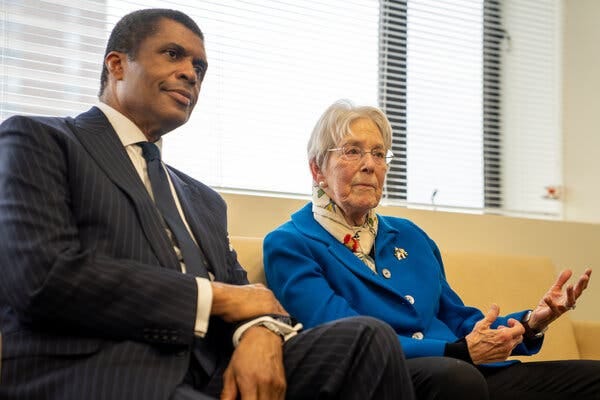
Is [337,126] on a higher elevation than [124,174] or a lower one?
higher

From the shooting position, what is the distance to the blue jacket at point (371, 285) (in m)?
2.25

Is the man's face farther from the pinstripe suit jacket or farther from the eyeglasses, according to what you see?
the eyeglasses

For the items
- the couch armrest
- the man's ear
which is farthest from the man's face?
the couch armrest

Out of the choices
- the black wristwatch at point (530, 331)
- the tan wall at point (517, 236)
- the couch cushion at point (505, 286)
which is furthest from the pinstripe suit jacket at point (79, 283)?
the couch cushion at point (505, 286)

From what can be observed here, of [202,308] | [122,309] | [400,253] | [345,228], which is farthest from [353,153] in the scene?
[122,309]

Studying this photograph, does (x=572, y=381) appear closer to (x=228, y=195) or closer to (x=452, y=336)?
(x=452, y=336)

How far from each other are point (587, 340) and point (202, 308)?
6.19ft

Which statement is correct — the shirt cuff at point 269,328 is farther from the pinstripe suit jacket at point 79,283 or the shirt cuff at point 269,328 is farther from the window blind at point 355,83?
the window blind at point 355,83

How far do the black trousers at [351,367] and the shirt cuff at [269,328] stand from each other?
12 cm

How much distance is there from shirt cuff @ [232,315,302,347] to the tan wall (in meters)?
1.24

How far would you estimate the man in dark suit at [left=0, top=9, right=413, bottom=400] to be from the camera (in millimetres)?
1583

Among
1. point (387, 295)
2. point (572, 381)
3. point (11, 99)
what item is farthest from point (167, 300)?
point (11, 99)

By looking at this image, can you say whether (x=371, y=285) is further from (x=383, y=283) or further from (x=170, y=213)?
(x=170, y=213)

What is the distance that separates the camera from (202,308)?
5.51ft
